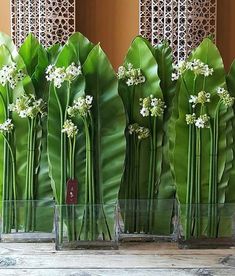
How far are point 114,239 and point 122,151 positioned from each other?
0.62 feet

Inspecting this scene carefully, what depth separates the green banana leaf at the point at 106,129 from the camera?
3.66ft

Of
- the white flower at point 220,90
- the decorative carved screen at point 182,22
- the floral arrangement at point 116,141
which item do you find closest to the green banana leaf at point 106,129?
the floral arrangement at point 116,141

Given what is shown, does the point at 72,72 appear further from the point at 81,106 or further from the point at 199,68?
the point at 199,68

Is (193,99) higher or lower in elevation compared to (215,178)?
higher

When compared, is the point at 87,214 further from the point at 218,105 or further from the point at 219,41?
the point at 219,41

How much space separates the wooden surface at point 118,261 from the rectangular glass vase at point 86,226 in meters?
0.02

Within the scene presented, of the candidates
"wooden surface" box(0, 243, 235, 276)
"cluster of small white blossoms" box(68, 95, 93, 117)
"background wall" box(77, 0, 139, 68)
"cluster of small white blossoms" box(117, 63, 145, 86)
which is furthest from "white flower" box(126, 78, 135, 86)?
"background wall" box(77, 0, 139, 68)

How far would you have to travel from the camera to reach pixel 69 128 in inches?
42.7

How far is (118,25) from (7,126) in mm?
1407

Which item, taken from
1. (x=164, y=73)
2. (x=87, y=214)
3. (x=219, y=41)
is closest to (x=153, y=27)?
(x=219, y=41)

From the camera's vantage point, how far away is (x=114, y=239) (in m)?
1.13

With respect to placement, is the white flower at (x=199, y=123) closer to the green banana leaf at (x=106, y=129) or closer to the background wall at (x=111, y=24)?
the green banana leaf at (x=106, y=129)

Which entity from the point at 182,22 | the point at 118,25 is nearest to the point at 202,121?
the point at 182,22

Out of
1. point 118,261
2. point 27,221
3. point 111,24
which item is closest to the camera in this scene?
point 118,261
